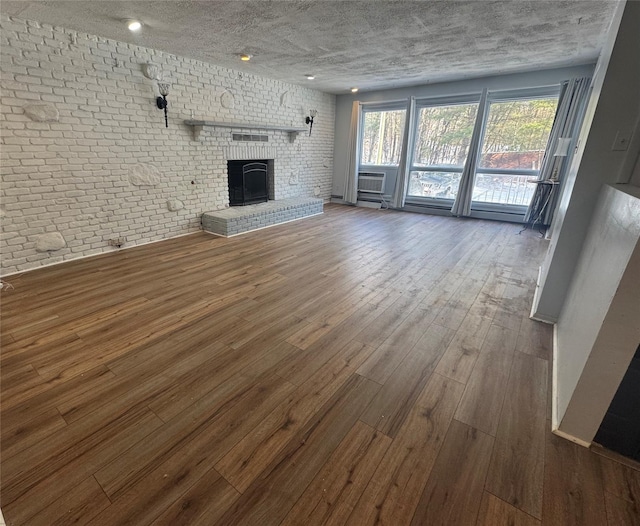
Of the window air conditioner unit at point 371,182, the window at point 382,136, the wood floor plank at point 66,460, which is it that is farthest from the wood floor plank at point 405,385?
the window at point 382,136

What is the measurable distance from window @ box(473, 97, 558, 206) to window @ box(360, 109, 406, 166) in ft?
5.68

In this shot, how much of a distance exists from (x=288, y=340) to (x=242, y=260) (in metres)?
1.78

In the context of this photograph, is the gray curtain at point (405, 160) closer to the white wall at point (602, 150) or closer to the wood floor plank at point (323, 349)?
the white wall at point (602, 150)

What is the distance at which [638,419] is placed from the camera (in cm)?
133

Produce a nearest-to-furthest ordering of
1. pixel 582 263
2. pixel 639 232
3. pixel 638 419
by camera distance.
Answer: pixel 639 232 < pixel 638 419 < pixel 582 263

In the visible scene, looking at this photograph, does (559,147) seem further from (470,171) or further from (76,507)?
(76,507)

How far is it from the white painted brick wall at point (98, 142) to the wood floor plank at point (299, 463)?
11.9ft

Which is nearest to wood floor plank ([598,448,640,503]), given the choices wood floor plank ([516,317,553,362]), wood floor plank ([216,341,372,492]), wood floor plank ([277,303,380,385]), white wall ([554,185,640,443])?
white wall ([554,185,640,443])

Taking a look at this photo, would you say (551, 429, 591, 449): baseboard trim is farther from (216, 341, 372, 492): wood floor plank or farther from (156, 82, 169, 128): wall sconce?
(156, 82, 169, 128): wall sconce

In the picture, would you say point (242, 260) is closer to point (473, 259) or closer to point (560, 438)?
point (473, 259)

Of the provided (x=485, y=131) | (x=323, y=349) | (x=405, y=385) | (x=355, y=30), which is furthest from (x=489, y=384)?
(x=485, y=131)

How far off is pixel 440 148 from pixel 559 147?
2.04 meters

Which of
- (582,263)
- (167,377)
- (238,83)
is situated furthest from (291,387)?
(238,83)

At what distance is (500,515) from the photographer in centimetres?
112
